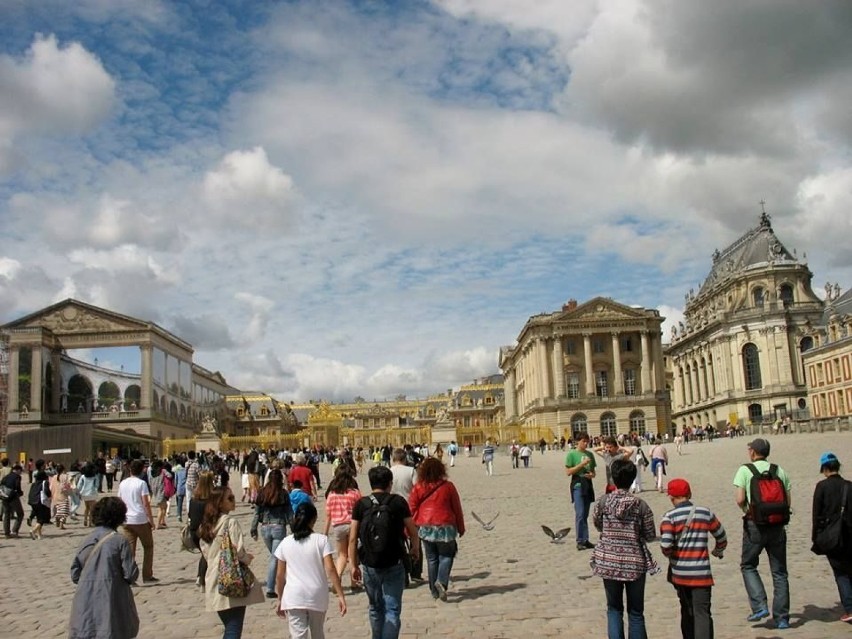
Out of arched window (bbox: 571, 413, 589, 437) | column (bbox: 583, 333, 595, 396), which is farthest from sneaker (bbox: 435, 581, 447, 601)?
column (bbox: 583, 333, 595, 396)

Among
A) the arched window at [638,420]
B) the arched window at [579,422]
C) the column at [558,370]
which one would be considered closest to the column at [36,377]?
the column at [558,370]

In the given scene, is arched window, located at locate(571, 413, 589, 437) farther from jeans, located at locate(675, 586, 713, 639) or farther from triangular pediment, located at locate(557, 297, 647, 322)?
jeans, located at locate(675, 586, 713, 639)

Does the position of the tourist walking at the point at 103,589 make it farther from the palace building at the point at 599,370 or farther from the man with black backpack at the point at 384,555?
the palace building at the point at 599,370

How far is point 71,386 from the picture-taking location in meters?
75.0

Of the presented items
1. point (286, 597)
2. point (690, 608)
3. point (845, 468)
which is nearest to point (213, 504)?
point (286, 597)

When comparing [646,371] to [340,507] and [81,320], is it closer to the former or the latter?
[81,320]

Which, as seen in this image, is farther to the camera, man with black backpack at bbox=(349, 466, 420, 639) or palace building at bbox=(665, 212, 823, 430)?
palace building at bbox=(665, 212, 823, 430)

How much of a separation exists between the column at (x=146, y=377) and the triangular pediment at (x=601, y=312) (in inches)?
1496

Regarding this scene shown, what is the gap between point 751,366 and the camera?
81.8 m

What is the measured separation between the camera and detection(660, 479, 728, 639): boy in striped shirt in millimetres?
6906

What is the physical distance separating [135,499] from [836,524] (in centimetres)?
888

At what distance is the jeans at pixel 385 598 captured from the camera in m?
7.33

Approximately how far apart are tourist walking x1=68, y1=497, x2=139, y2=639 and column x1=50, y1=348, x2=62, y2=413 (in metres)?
72.5

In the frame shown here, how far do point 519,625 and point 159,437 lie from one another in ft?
230
